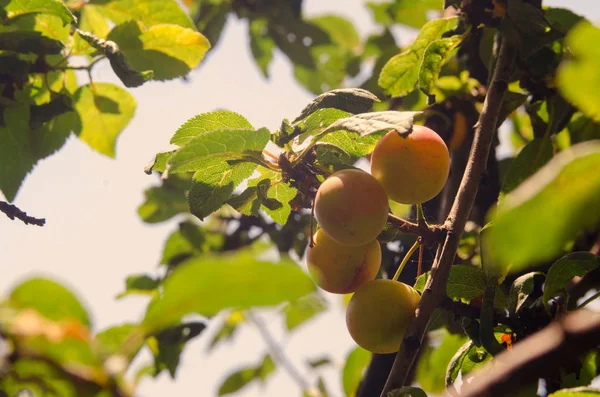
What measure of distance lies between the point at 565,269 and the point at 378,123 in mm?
458

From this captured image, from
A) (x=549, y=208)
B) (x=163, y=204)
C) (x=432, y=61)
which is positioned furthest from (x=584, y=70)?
(x=163, y=204)

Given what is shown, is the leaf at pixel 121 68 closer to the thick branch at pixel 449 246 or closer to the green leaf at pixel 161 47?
the green leaf at pixel 161 47

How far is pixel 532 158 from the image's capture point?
4.98 ft

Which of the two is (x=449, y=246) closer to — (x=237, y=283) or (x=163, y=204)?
(x=237, y=283)

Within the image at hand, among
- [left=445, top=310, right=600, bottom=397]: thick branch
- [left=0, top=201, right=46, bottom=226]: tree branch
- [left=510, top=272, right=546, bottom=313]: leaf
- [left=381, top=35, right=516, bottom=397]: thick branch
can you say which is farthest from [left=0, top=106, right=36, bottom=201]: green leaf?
[left=445, top=310, right=600, bottom=397]: thick branch

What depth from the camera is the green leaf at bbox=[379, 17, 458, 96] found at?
5.04ft

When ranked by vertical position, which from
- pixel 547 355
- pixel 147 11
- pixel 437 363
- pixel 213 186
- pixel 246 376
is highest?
pixel 147 11

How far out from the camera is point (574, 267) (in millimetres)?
1050

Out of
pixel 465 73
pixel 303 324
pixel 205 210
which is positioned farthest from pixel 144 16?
pixel 303 324

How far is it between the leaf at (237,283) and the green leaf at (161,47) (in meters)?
1.12

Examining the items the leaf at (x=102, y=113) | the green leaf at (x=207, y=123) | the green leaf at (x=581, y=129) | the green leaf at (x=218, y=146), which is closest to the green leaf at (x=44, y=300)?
the green leaf at (x=218, y=146)

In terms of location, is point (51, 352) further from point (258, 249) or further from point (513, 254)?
point (258, 249)

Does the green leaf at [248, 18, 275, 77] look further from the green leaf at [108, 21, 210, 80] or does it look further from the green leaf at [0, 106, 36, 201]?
the green leaf at [0, 106, 36, 201]

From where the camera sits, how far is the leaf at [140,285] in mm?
→ 2170
